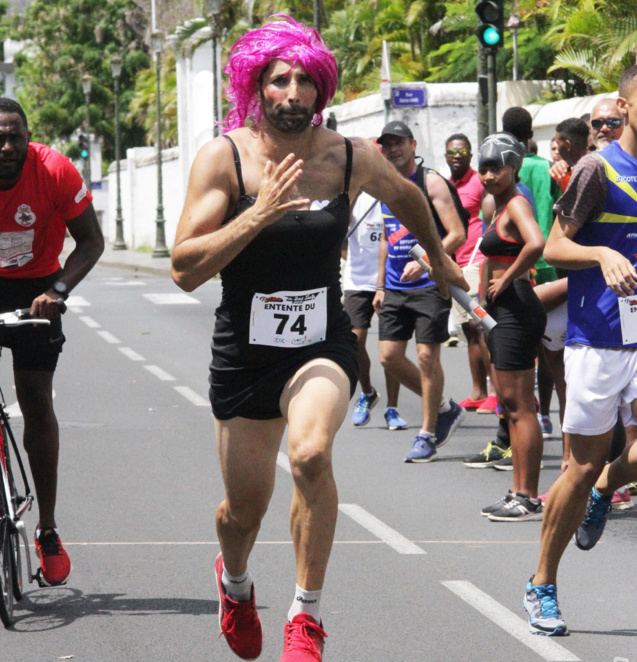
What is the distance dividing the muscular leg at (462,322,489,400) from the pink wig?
6145 millimetres

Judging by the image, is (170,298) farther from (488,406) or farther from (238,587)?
(238,587)

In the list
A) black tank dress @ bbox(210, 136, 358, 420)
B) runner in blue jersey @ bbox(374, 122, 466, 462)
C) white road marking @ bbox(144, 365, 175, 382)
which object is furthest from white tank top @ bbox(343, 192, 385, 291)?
black tank dress @ bbox(210, 136, 358, 420)

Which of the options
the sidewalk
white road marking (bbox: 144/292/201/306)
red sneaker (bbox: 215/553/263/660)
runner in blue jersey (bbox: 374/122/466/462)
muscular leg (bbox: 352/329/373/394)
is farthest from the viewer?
the sidewalk

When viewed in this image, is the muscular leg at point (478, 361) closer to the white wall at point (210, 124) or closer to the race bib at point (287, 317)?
the race bib at point (287, 317)

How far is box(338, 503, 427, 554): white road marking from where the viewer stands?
611 centimetres

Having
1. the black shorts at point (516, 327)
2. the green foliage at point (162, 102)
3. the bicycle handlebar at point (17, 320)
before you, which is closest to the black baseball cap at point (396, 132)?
the black shorts at point (516, 327)

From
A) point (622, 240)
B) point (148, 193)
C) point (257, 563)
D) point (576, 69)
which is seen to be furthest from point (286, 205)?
point (148, 193)

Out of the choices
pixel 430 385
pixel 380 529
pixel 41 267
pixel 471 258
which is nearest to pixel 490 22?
pixel 471 258

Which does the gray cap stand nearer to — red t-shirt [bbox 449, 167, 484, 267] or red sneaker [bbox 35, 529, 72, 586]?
red sneaker [bbox 35, 529, 72, 586]

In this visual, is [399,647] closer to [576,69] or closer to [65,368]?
[65,368]

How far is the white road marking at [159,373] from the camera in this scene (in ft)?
41.0

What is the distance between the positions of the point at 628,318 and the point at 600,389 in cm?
27

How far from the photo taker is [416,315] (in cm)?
868

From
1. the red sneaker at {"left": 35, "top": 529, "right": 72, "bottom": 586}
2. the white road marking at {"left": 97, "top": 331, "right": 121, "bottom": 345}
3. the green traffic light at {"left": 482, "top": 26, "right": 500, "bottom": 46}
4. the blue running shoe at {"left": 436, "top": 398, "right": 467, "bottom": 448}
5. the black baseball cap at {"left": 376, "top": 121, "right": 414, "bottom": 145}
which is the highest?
the green traffic light at {"left": 482, "top": 26, "right": 500, "bottom": 46}
